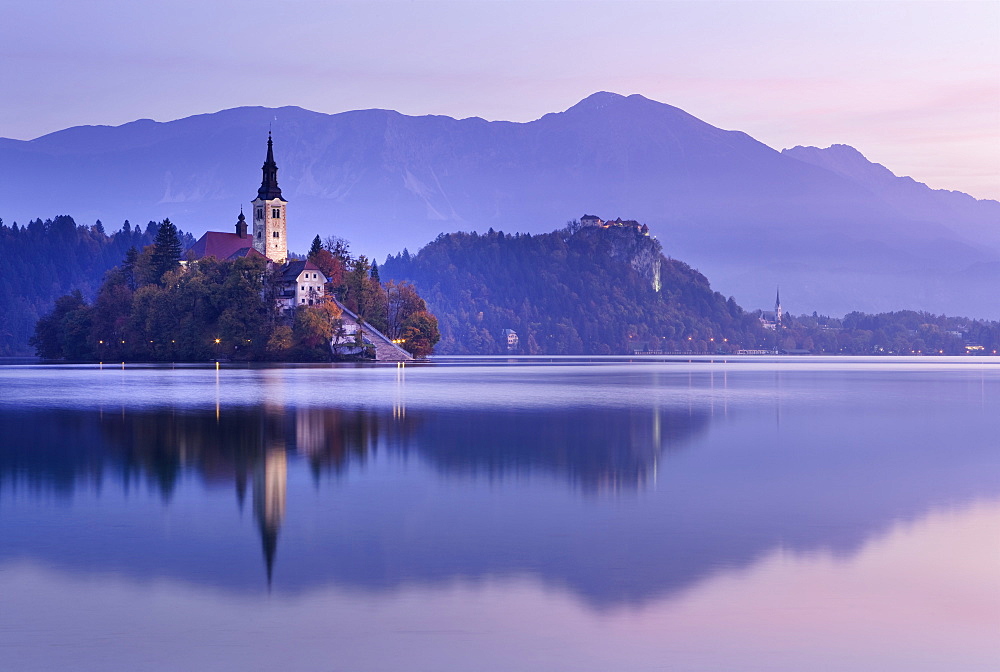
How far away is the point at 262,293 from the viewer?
150 meters

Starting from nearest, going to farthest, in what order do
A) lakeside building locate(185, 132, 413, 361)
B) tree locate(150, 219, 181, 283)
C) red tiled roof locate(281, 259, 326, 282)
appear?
lakeside building locate(185, 132, 413, 361)
red tiled roof locate(281, 259, 326, 282)
tree locate(150, 219, 181, 283)

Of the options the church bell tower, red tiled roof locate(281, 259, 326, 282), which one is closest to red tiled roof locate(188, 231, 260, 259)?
the church bell tower

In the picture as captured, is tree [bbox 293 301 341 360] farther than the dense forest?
Yes

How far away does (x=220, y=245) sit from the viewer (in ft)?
627

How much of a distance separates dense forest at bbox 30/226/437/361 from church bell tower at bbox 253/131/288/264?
57.1 ft

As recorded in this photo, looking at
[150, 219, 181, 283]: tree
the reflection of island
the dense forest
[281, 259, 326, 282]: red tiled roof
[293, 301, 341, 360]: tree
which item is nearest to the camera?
the reflection of island

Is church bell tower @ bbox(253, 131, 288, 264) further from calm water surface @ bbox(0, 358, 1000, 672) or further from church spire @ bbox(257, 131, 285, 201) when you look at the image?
calm water surface @ bbox(0, 358, 1000, 672)

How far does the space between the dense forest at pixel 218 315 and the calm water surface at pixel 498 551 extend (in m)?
106

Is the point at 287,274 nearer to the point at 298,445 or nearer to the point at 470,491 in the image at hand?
the point at 298,445

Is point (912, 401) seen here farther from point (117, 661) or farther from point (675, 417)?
point (117, 661)

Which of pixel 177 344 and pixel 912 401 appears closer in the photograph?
pixel 912 401

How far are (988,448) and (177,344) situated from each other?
129m

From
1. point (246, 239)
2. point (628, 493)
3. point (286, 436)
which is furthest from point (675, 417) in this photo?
point (246, 239)

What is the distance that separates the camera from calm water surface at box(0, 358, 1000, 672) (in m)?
13.4
